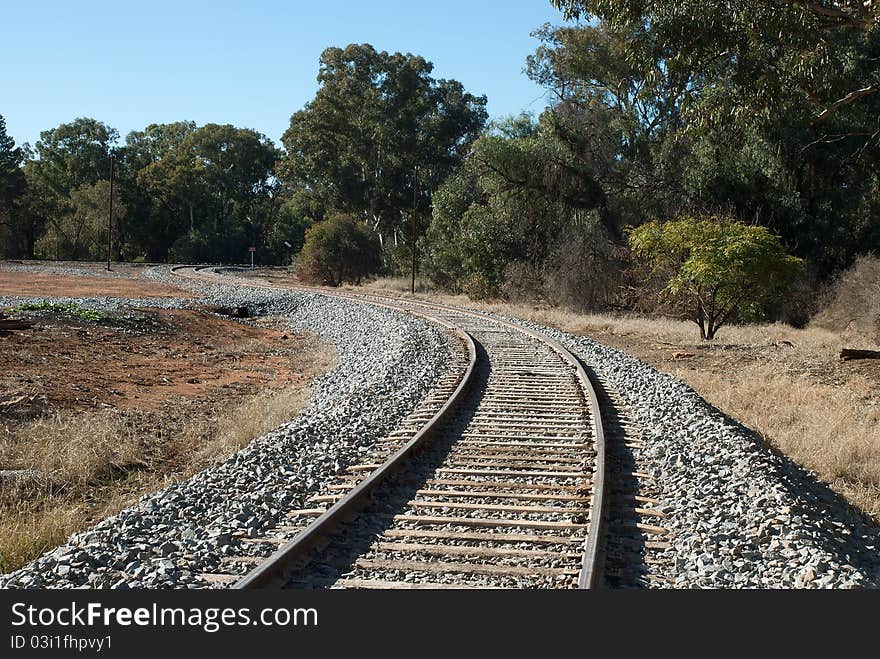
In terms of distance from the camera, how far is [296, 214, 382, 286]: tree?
5216 centimetres

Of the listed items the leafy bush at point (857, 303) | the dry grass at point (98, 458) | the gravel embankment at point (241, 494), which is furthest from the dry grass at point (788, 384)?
the dry grass at point (98, 458)

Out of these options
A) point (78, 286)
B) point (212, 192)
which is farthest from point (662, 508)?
point (212, 192)

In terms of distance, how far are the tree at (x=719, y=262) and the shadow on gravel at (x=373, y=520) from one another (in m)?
13.0

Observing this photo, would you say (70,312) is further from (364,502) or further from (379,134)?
(379,134)

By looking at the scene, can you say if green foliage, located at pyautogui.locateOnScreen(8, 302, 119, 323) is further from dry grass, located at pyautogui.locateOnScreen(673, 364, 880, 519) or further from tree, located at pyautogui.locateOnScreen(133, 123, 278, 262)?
tree, located at pyautogui.locateOnScreen(133, 123, 278, 262)

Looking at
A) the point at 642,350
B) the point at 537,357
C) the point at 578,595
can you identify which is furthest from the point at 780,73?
the point at 578,595

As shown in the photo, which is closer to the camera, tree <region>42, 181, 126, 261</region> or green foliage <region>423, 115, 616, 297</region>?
green foliage <region>423, 115, 616, 297</region>

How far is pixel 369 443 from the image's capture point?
9.35m

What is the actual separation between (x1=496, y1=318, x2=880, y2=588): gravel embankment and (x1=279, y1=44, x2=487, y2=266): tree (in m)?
59.4

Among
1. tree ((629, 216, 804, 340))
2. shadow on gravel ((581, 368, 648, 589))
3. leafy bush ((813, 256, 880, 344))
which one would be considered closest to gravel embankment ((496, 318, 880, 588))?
shadow on gravel ((581, 368, 648, 589))

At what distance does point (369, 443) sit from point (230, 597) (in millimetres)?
4504

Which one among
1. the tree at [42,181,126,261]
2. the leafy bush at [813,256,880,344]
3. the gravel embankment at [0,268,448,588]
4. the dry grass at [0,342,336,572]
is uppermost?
the tree at [42,181,126,261]

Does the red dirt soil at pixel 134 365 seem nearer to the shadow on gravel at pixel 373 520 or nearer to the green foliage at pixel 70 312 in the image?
the green foliage at pixel 70 312

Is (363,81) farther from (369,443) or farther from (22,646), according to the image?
(22,646)
